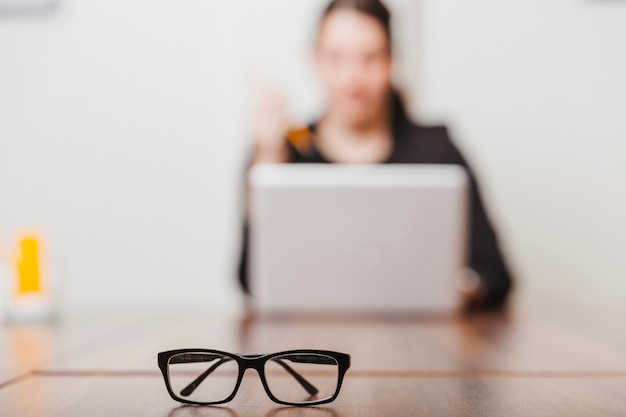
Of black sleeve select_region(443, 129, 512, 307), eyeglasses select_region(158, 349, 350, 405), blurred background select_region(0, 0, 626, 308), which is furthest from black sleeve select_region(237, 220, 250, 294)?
eyeglasses select_region(158, 349, 350, 405)

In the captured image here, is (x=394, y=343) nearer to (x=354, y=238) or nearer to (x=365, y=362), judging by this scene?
(x=365, y=362)

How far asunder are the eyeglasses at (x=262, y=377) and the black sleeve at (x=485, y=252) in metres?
1.41

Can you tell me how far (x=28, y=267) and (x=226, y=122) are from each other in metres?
1.37

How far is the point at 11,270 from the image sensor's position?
154cm

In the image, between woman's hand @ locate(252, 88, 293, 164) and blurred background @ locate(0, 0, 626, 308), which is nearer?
woman's hand @ locate(252, 88, 293, 164)

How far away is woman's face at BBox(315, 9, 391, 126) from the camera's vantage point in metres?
2.48

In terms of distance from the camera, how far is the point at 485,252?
2.36 metres

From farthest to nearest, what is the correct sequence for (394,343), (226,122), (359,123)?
(226,122) → (359,123) → (394,343)

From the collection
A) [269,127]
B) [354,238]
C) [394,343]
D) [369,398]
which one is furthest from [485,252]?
[369,398]

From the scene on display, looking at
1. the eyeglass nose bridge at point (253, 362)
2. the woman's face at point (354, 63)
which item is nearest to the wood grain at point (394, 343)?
the eyeglass nose bridge at point (253, 362)

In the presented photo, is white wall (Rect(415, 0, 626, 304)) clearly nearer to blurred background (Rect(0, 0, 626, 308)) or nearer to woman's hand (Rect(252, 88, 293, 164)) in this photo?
blurred background (Rect(0, 0, 626, 308))

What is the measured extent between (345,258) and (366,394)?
2.48ft

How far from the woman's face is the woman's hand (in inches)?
9.0

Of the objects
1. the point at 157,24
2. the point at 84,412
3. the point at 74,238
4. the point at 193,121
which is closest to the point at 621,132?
the point at 193,121
